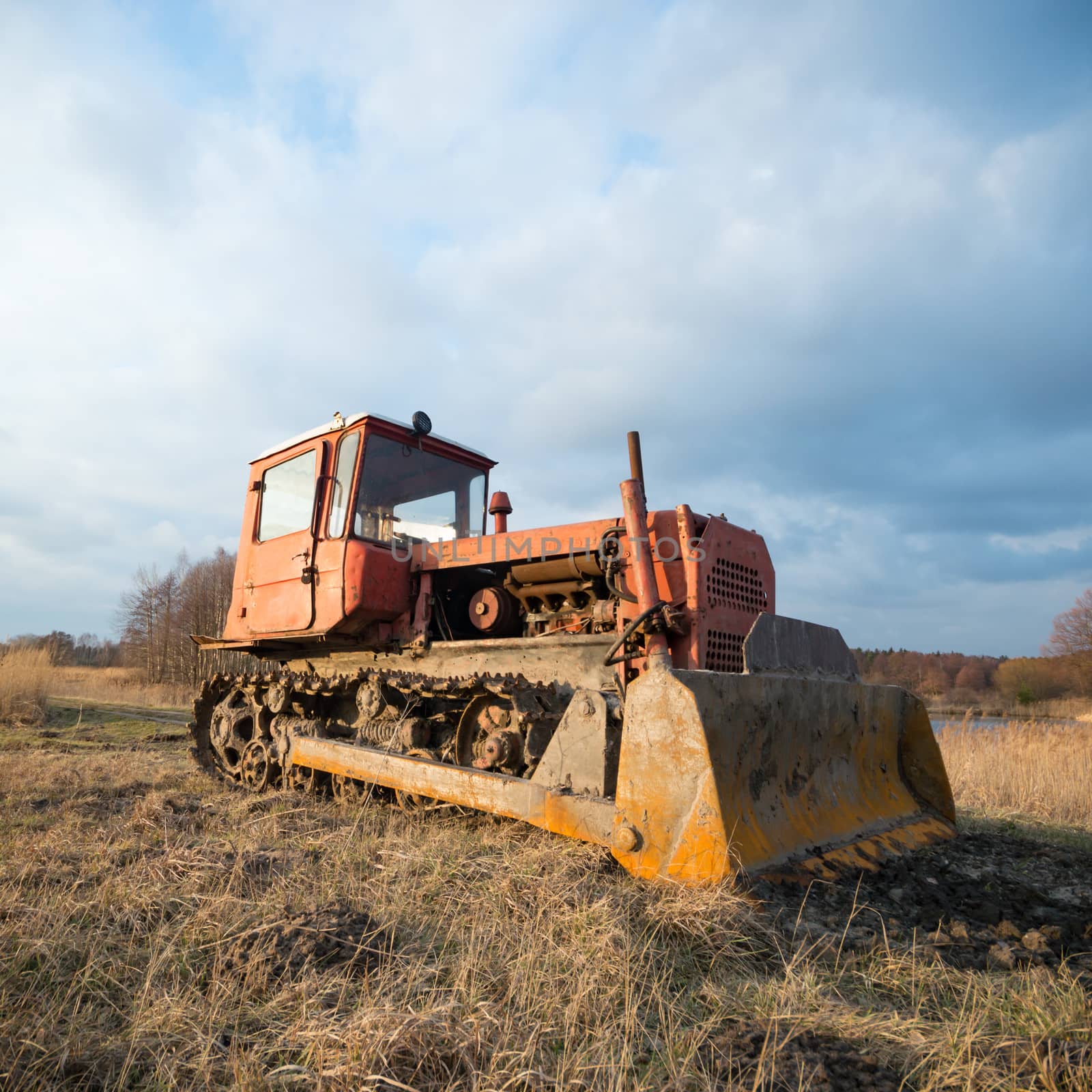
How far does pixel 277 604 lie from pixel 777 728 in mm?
4216

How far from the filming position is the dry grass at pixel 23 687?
39.2 ft

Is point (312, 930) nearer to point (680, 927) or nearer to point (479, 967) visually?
point (479, 967)

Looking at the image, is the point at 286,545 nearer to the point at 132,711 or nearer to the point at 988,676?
the point at 132,711

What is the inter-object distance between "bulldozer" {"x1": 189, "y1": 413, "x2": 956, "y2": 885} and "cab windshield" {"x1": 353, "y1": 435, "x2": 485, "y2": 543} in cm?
2

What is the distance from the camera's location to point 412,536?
19.6 ft

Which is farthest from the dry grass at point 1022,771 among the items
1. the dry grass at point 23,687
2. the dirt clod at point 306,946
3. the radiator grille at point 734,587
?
the dry grass at point 23,687

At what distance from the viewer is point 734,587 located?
4.63 meters

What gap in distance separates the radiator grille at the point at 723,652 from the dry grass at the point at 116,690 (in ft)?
49.3

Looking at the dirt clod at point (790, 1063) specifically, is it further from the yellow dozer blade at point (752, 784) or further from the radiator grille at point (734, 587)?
the radiator grille at point (734, 587)

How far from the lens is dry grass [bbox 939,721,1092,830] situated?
6449 mm

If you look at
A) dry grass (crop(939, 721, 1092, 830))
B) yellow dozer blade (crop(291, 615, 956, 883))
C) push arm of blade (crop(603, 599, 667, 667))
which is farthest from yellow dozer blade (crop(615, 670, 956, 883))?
dry grass (crop(939, 721, 1092, 830))

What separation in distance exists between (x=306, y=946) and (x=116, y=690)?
24797 millimetres

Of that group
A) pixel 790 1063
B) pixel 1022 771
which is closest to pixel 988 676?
pixel 1022 771

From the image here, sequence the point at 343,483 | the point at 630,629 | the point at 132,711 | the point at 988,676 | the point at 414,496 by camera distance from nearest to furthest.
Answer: the point at 630,629
the point at 343,483
the point at 414,496
the point at 132,711
the point at 988,676
